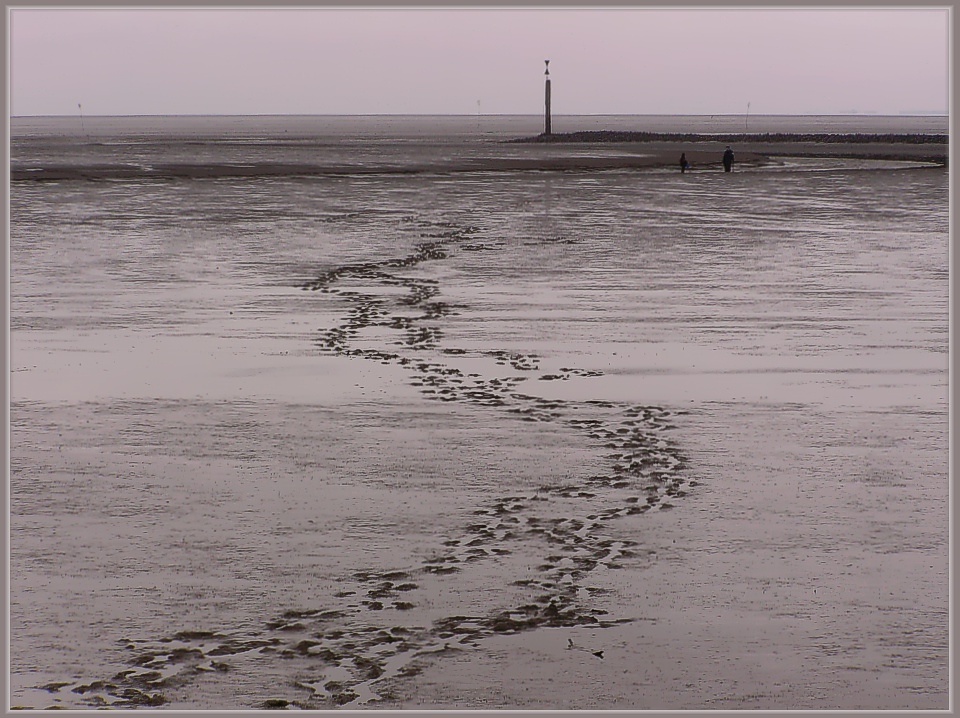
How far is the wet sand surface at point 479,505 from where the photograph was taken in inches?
238

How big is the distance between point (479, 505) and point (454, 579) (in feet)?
4.35

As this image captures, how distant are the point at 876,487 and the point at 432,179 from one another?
40217 millimetres

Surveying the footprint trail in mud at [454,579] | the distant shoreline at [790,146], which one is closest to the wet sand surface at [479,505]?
the footprint trail in mud at [454,579]

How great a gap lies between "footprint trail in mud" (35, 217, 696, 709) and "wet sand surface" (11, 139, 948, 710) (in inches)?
0.8

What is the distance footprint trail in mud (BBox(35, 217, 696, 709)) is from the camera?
5902 millimetres

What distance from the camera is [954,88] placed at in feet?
29.0

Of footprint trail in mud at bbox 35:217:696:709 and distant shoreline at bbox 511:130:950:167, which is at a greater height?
distant shoreline at bbox 511:130:950:167

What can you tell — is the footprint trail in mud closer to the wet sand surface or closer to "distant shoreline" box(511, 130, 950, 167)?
the wet sand surface

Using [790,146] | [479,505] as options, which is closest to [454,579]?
[479,505]

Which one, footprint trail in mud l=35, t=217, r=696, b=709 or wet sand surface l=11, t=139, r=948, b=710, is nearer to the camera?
footprint trail in mud l=35, t=217, r=696, b=709

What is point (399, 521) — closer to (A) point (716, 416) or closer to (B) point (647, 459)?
(B) point (647, 459)

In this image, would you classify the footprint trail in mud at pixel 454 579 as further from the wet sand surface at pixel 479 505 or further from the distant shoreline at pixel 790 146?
the distant shoreline at pixel 790 146

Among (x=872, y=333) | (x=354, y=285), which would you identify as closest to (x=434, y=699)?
(x=872, y=333)

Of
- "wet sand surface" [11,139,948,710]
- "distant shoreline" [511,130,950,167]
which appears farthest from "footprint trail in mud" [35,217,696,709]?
"distant shoreline" [511,130,950,167]
